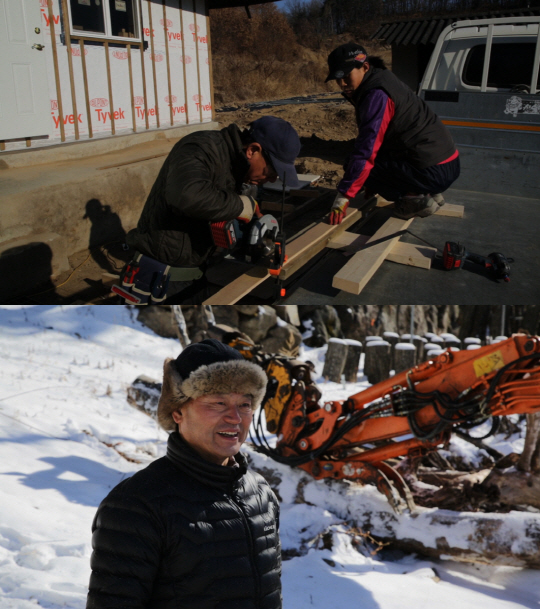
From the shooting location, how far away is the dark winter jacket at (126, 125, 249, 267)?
3.28m

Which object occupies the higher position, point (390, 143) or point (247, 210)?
point (390, 143)

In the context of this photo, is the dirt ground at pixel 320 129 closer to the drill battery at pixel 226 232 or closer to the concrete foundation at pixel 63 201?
the concrete foundation at pixel 63 201

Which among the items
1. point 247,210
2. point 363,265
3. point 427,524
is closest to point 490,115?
point 363,265

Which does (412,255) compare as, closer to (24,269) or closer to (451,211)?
(451,211)

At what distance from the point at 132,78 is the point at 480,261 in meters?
7.10

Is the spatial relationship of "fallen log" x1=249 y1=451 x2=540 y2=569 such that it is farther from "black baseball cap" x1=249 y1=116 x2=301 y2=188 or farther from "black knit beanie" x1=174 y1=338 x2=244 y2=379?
"black knit beanie" x1=174 y1=338 x2=244 y2=379

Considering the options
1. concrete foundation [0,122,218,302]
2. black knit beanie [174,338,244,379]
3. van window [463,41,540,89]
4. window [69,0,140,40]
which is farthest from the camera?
van window [463,41,540,89]

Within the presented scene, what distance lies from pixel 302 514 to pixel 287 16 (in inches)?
1684

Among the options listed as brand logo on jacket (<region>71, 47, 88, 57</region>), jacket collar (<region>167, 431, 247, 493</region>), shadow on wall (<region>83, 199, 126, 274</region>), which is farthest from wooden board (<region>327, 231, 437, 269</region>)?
brand logo on jacket (<region>71, 47, 88, 57</region>)

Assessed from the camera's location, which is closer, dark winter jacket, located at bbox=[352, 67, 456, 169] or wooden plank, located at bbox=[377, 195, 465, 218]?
dark winter jacket, located at bbox=[352, 67, 456, 169]

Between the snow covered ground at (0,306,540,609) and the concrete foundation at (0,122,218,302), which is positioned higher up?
the concrete foundation at (0,122,218,302)

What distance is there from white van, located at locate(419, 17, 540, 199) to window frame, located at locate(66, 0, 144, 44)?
4.89 m

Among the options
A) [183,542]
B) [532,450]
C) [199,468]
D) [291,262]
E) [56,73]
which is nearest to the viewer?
[183,542]

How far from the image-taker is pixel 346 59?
450 cm
